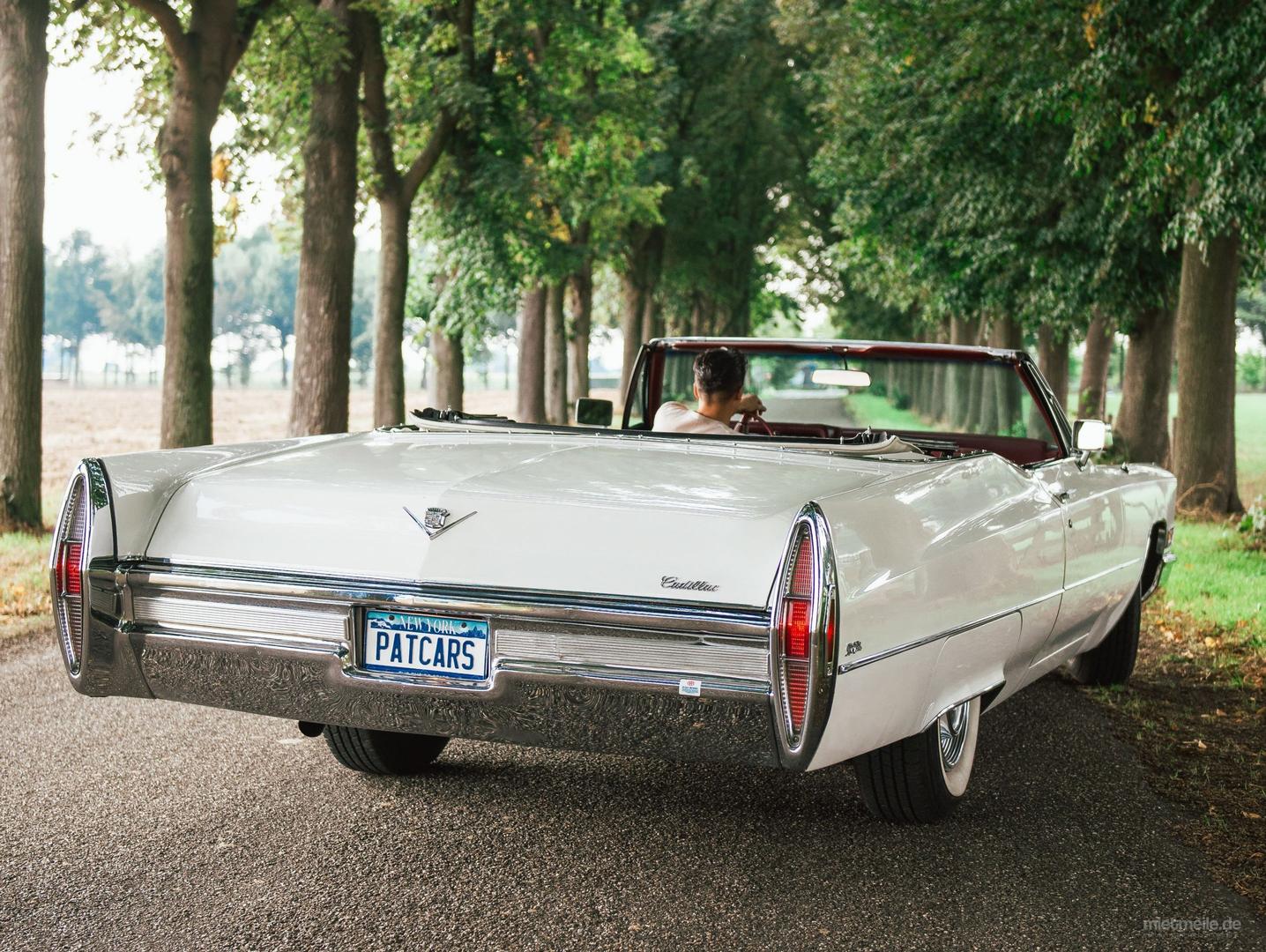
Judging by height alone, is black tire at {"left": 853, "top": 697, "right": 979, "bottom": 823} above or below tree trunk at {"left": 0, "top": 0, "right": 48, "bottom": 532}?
below

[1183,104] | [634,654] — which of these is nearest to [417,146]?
[1183,104]

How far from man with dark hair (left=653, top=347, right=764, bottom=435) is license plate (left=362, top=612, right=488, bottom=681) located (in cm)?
199

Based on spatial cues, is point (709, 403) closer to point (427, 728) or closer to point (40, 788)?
point (427, 728)

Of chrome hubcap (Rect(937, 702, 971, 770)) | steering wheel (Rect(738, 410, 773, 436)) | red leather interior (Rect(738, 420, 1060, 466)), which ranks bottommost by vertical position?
chrome hubcap (Rect(937, 702, 971, 770))

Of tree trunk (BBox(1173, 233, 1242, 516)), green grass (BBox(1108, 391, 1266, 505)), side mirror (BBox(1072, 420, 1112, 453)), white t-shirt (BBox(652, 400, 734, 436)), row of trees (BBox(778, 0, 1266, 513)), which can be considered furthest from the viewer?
green grass (BBox(1108, 391, 1266, 505))

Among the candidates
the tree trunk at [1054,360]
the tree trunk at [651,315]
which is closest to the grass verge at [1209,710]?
the tree trunk at [1054,360]

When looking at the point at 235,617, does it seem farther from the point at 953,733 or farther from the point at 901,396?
the point at 901,396

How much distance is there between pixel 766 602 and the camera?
329 centimetres

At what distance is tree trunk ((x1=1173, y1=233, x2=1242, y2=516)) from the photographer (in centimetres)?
1404

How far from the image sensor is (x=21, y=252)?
1050cm

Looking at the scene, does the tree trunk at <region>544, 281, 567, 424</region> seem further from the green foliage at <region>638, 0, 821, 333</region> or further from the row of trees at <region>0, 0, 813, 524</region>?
the green foliage at <region>638, 0, 821, 333</region>

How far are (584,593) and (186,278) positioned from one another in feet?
29.3

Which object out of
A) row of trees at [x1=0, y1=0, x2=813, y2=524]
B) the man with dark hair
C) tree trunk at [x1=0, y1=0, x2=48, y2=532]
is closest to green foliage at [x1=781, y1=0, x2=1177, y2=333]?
row of trees at [x1=0, y1=0, x2=813, y2=524]

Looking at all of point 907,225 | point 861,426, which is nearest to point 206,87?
point 861,426
